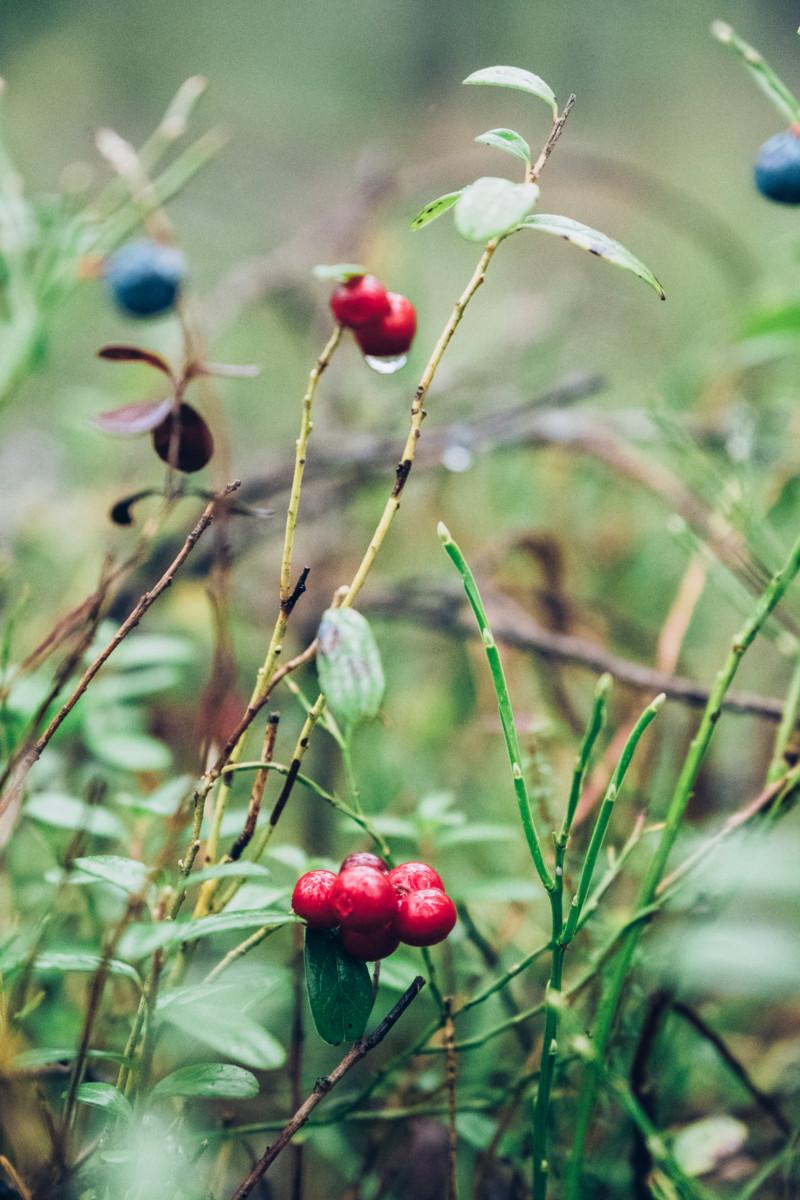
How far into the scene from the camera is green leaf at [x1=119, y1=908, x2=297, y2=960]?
0.32m

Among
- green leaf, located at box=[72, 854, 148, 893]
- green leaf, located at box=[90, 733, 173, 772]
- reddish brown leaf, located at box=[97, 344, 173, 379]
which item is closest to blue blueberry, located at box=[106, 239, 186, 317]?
reddish brown leaf, located at box=[97, 344, 173, 379]

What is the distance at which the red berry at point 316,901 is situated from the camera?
358 millimetres

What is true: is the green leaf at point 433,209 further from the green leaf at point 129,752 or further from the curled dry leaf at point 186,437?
the green leaf at point 129,752

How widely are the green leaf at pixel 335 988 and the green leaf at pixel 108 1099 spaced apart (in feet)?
0.29

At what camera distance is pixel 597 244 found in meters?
0.35

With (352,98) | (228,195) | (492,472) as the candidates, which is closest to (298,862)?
(492,472)

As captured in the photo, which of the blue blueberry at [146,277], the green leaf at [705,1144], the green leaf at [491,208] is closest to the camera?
the green leaf at [491,208]

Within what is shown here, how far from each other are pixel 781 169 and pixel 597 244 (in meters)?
0.21

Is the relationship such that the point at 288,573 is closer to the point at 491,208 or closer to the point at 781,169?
the point at 491,208

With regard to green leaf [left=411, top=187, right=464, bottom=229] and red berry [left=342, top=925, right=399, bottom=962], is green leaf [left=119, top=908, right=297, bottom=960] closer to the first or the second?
red berry [left=342, top=925, right=399, bottom=962]

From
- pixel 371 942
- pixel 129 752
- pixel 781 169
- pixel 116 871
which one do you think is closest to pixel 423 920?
pixel 371 942

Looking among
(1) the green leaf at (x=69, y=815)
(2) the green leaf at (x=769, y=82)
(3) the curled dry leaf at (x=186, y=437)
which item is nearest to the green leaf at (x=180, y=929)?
(1) the green leaf at (x=69, y=815)

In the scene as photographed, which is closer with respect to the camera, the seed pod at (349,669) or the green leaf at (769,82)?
the seed pod at (349,669)

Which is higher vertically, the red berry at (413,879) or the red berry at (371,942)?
the red berry at (413,879)
